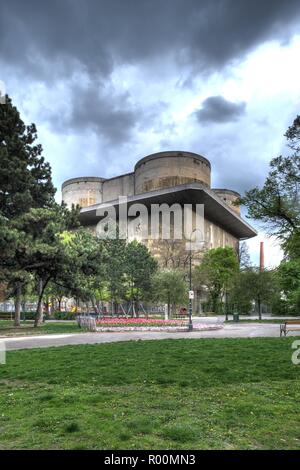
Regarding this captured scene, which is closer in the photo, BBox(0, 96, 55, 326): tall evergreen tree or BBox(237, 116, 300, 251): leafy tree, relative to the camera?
BBox(237, 116, 300, 251): leafy tree

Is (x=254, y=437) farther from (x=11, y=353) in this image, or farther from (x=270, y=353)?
(x=11, y=353)

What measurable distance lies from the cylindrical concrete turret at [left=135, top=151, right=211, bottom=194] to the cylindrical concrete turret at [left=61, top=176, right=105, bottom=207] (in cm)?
1939

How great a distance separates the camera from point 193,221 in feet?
280

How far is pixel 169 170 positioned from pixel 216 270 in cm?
3123

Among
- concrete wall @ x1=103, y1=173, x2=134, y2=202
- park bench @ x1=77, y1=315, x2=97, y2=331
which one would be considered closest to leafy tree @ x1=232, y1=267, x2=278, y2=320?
park bench @ x1=77, y1=315, x2=97, y2=331

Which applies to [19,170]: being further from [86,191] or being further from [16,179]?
[86,191]

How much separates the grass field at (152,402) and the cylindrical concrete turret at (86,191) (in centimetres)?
10301

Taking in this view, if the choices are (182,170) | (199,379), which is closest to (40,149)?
(199,379)

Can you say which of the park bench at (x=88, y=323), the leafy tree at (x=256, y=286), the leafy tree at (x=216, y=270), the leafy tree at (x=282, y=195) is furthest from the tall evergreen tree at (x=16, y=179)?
the leafy tree at (x=216, y=270)

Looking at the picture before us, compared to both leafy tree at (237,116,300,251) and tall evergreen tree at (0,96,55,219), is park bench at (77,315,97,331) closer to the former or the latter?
tall evergreen tree at (0,96,55,219)

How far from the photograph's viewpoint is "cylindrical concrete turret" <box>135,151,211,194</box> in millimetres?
94312

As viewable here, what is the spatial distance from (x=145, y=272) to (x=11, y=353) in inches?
1476

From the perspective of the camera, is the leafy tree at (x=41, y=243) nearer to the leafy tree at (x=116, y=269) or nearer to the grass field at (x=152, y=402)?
the grass field at (x=152, y=402)

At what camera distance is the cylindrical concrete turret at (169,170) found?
94.3 meters
